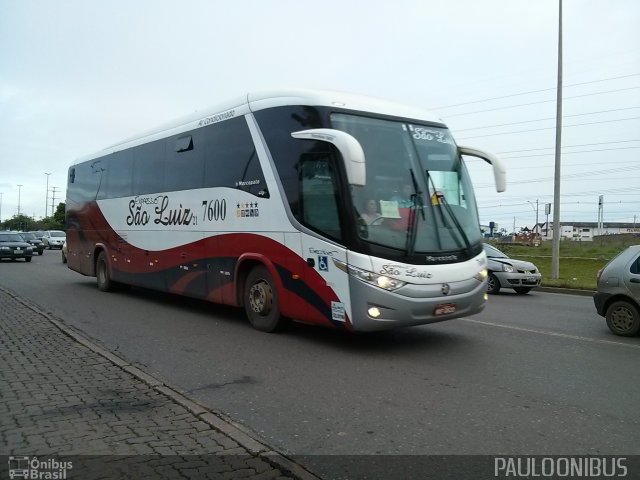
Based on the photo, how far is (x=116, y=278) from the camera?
13.4 m

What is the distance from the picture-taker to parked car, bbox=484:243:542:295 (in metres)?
15.5

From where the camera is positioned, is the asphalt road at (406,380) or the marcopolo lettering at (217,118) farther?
the marcopolo lettering at (217,118)

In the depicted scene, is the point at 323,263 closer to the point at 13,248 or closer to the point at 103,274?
the point at 103,274

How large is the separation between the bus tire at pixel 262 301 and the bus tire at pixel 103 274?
6.53m

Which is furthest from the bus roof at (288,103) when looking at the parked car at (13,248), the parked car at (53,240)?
the parked car at (53,240)

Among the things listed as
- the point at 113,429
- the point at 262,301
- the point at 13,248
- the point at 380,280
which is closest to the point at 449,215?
the point at 380,280

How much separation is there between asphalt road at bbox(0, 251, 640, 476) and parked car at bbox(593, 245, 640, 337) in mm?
240

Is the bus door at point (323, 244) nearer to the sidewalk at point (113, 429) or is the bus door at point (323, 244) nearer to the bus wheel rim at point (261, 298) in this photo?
the bus wheel rim at point (261, 298)

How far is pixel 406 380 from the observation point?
600cm

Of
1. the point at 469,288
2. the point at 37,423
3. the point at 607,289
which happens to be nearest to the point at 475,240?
the point at 469,288

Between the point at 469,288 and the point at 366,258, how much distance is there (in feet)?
5.36

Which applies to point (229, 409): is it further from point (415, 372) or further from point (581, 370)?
point (581, 370)

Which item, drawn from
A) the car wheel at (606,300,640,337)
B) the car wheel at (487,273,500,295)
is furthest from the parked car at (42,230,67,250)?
the car wheel at (606,300,640,337)

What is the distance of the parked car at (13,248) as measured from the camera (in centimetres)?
2777
